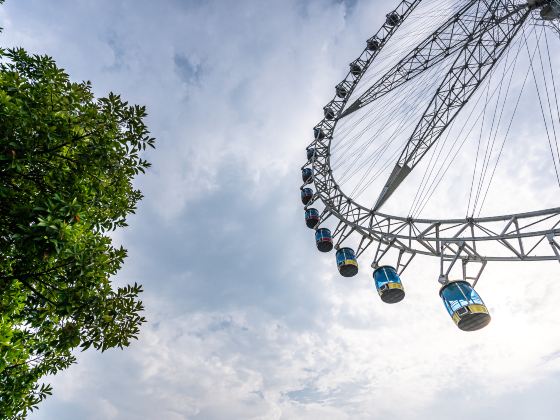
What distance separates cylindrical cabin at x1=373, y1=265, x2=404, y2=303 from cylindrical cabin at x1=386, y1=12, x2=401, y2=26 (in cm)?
1813

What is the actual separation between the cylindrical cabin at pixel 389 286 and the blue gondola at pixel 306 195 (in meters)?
9.78

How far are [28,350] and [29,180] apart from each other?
142 inches

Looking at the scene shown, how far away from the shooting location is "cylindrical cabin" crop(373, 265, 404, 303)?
Answer: 11.4m

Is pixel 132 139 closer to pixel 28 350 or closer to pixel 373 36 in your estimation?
pixel 28 350

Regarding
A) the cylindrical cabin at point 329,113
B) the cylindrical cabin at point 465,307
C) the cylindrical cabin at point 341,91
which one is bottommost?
the cylindrical cabin at point 465,307

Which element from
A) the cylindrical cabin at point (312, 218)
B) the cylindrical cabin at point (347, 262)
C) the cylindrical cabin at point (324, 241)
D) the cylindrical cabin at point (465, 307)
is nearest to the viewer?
the cylindrical cabin at point (465, 307)

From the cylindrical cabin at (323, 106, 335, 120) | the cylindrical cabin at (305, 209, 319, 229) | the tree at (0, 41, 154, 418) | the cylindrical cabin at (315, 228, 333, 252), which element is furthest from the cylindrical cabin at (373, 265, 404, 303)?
the cylindrical cabin at (323, 106, 335, 120)

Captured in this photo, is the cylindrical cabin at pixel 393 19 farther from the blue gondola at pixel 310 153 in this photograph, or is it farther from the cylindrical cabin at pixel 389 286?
the cylindrical cabin at pixel 389 286

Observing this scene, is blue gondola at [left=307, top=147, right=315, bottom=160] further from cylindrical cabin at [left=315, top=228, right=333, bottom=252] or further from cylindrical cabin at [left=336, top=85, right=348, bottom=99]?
cylindrical cabin at [left=315, top=228, right=333, bottom=252]

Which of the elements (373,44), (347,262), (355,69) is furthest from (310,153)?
(347,262)

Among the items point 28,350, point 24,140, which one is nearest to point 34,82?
point 24,140

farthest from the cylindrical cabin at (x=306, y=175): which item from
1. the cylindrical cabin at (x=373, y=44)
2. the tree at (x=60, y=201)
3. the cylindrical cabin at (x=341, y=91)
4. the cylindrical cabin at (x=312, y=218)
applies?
the tree at (x=60, y=201)

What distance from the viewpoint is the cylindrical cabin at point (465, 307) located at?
852 cm

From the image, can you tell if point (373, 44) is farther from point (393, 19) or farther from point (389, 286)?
point (389, 286)
